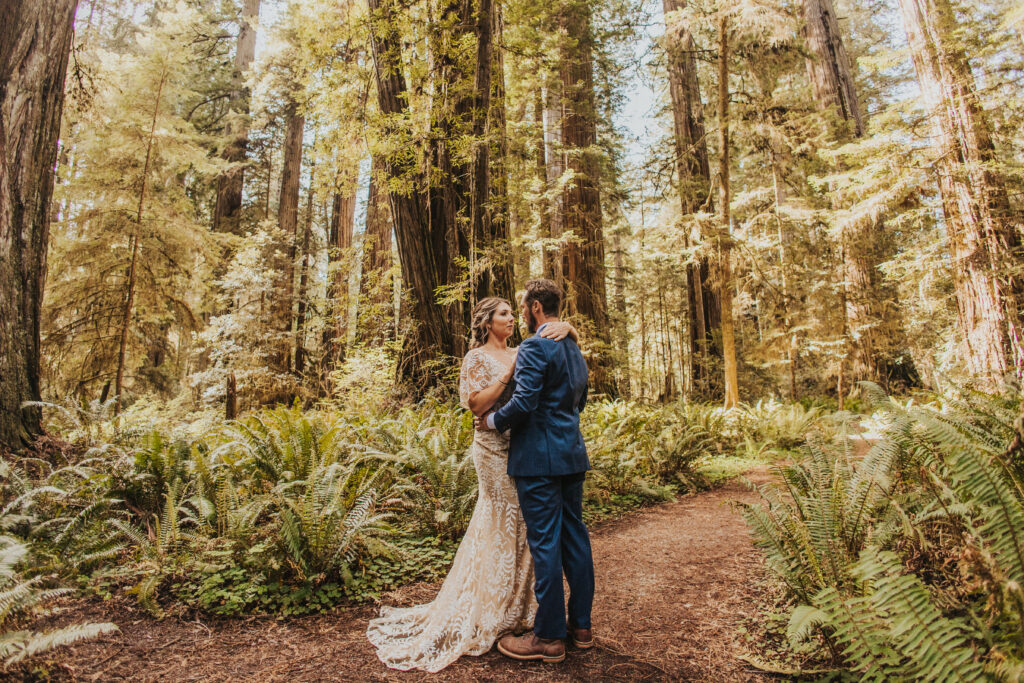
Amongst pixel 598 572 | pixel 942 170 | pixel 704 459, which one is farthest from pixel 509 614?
pixel 942 170

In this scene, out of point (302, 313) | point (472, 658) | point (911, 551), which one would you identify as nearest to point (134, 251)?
point (302, 313)

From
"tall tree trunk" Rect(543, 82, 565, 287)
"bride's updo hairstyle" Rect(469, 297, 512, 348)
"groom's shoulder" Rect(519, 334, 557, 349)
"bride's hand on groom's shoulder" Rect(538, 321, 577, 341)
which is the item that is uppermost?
"tall tree trunk" Rect(543, 82, 565, 287)

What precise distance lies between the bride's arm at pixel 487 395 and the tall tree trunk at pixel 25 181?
16.2 feet

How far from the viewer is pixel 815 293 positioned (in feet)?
37.2

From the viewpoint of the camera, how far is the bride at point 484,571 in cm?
286

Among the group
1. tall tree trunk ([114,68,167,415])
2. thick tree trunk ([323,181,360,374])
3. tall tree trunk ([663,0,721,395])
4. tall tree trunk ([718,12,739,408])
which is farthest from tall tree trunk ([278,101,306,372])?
tall tree trunk ([718,12,739,408])

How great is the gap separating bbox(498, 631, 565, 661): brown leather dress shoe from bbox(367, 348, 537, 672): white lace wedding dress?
0.16 meters

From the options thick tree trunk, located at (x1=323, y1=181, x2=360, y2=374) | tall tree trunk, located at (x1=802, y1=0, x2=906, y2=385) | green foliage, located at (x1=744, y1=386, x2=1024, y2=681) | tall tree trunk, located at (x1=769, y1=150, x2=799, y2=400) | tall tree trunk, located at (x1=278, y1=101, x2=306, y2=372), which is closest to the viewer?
green foliage, located at (x1=744, y1=386, x2=1024, y2=681)

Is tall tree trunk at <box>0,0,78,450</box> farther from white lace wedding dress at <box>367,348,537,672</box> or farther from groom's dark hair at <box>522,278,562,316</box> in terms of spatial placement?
groom's dark hair at <box>522,278,562,316</box>

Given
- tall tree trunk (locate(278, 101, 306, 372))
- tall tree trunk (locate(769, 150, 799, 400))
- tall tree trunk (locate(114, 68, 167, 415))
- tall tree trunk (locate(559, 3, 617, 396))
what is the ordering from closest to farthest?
tall tree trunk (locate(114, 68, 167, 415)) < tall tree trunk (locate(559, 3, 617, 396)) < tall tree trunk (locate(769, 150, 799, 400)) < tall tree trunk (locate(278, 101, 306, 372))

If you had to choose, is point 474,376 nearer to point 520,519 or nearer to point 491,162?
point 520,519

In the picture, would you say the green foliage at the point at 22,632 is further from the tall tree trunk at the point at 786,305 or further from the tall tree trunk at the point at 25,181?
the tall tree trunk at the point at 786,305

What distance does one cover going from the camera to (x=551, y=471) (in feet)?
8.86

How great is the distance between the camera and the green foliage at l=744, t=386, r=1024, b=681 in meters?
1.86
